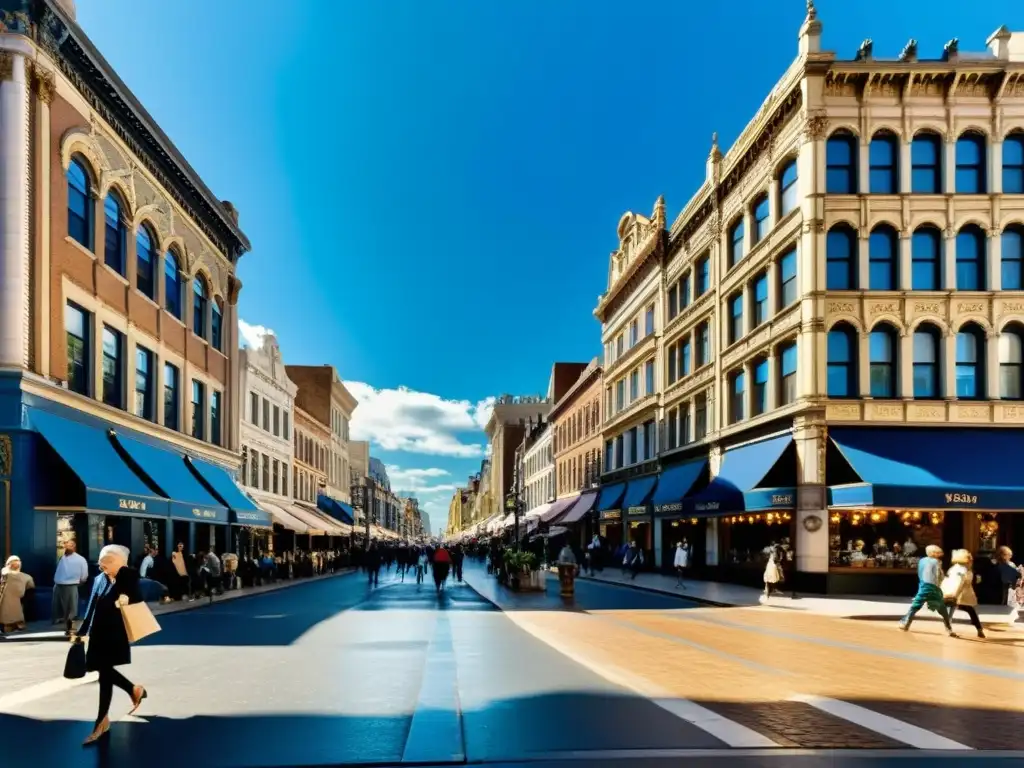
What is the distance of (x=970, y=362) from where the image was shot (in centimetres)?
2770

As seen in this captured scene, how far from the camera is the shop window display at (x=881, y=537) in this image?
27.4 m

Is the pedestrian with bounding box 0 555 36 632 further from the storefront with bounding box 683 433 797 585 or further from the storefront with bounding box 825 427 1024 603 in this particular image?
the storefront with bounding box 825 427 1024 603

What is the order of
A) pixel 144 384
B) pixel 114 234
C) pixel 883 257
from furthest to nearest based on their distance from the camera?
pixel 144 384 < pixel 883 257 < pixel 114 234

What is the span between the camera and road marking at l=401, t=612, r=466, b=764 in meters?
7.38

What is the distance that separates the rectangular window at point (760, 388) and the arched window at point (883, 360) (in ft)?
14.4

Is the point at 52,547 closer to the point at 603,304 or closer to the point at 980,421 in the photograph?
the point at 980,421

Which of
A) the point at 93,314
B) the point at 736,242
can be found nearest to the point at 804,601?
the point at 736,242

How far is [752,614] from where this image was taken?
74.1 feet

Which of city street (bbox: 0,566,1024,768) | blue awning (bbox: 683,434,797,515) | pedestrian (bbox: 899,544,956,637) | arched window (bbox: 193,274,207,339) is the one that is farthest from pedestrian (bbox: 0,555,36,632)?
blue awning (bbox: 683,434,797,515)

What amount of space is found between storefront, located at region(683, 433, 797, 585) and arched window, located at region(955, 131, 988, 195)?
30.9ft

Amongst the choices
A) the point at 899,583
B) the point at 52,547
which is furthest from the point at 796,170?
the point at 52,547

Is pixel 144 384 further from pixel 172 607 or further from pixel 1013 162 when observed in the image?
pixel 1013 162

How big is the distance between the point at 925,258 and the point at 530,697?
2315cm

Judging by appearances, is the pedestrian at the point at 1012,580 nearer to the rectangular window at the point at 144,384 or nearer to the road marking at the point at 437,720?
the road marking at the point at 437,720
